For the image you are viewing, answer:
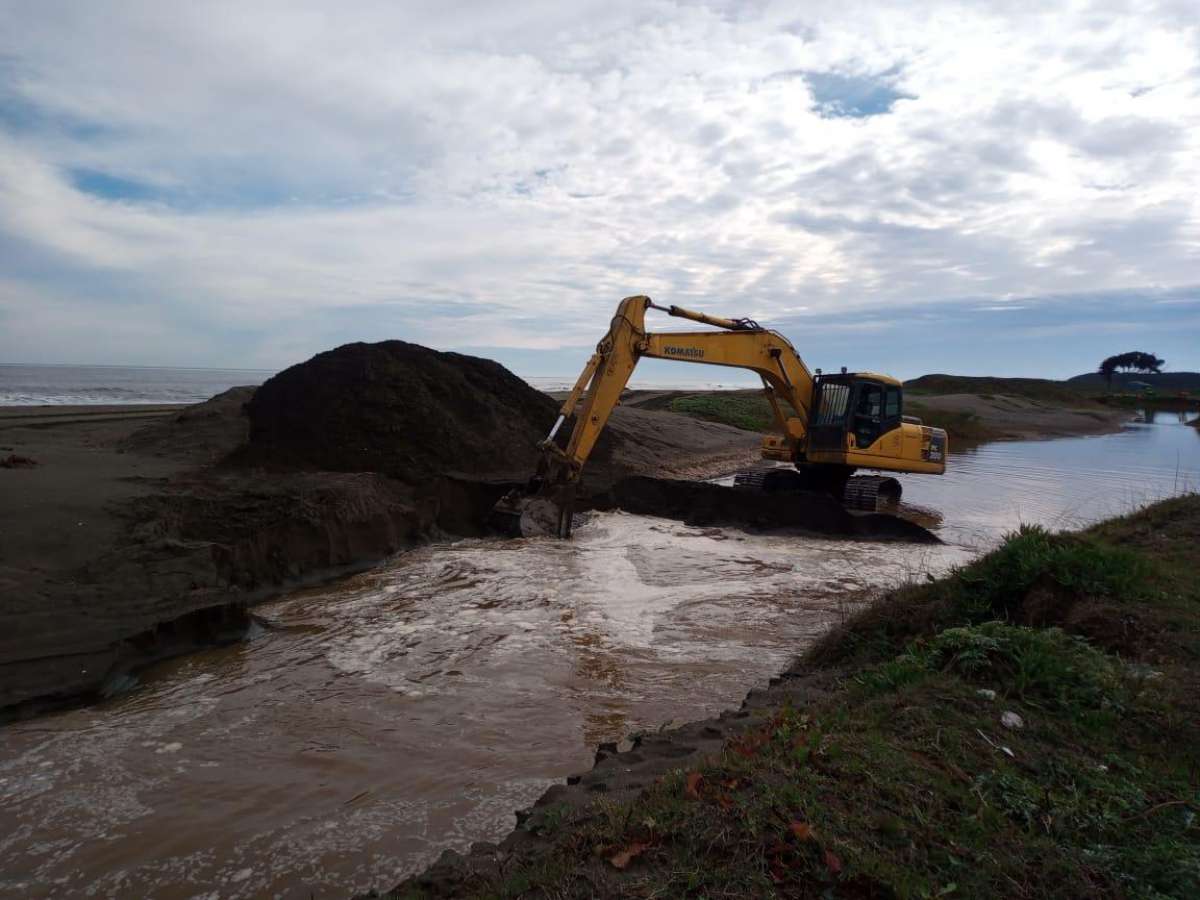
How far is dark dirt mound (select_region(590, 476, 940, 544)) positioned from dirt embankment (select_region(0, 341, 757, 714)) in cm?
148

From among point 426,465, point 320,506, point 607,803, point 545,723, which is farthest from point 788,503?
point 607,803

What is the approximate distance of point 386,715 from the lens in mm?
5777

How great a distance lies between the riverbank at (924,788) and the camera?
110 inches

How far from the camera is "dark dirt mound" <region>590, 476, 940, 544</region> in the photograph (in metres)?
13.8

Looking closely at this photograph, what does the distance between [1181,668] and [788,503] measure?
976cm

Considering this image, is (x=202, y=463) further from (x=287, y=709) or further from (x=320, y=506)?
(x=287, y=709)

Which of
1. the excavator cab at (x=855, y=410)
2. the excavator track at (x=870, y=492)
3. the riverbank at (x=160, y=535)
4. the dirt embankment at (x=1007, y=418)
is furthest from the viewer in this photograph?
the dirt embankment at (x=1007, y=418)

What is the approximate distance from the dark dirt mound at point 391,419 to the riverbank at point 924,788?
994 centimetres

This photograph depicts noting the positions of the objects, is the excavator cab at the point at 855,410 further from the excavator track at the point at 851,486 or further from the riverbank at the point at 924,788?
the riverbank at the point at 924,788

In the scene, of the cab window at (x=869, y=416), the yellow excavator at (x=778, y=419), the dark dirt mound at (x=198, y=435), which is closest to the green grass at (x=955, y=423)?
the yellow excavator at (x=778, y=419)

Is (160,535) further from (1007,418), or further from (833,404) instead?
(1007,418)

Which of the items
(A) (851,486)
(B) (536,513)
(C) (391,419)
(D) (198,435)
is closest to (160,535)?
(B) (536,513)

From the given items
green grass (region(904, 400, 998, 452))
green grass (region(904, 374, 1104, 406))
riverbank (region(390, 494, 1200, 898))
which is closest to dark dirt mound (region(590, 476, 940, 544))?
riverbank (region(390, 494, 1200, 898))

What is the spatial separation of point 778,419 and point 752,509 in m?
2.52
